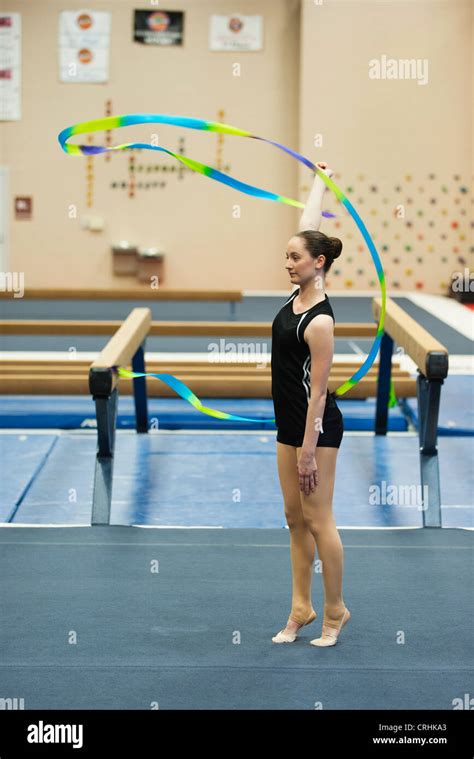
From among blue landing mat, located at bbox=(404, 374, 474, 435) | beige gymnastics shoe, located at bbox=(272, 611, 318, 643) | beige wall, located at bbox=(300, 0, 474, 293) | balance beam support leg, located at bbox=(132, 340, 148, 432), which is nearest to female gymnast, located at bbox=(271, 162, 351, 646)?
beige gymnastics shoe, located at bbox=(272, 611, 318, 643)

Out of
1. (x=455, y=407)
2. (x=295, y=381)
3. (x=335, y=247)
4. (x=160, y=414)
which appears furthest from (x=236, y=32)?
(x=295, y=381)

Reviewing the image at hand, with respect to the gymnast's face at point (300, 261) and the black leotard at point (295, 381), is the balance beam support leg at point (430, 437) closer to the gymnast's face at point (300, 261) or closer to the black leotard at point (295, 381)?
the black leotard at point (295, 381)

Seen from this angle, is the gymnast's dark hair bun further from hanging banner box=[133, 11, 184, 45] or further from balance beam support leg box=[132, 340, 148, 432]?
hanging banner box=[133, 11, 184, 45]

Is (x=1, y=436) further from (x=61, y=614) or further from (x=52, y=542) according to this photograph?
(x=61, y=614)

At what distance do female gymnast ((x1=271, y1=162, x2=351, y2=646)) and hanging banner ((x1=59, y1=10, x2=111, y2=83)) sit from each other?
1203cm

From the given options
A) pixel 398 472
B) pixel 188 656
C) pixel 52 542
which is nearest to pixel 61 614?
pixel 188 656

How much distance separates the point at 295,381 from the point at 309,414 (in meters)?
0.13

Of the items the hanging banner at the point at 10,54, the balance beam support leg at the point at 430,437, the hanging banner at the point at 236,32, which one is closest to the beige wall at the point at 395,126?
the hanging banner at the point at 236,32

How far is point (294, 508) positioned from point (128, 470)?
2626 millimetres

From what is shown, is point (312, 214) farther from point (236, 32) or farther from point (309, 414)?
point (236, 32)

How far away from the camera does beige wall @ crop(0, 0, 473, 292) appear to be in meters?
14.2

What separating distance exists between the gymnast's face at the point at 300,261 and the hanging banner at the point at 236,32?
39.5 feet

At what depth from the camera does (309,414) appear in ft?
10.1

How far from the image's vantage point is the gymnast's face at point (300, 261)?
3119mm
